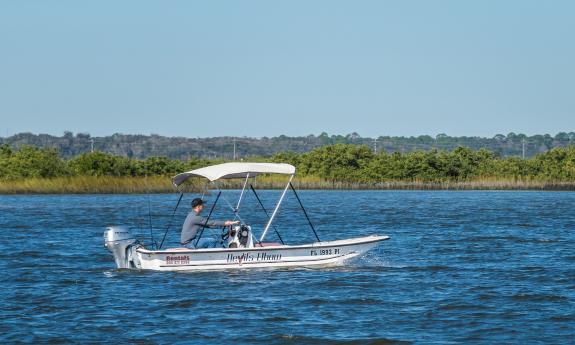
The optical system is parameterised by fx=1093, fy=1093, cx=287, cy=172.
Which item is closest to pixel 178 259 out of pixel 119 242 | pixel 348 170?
pixel 119 242

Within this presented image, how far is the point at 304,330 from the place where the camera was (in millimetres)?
19594

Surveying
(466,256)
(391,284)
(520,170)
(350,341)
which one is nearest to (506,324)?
(350,341)

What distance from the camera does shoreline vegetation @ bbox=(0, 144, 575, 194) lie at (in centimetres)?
9975

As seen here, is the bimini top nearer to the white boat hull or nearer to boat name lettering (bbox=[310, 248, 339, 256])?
the white boat hull

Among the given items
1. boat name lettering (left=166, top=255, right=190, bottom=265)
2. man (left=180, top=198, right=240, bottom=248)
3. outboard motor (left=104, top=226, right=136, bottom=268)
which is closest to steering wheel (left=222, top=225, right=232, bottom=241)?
man (left=180, top=198, right=240, bottom=248)

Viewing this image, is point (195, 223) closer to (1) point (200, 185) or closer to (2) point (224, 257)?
(2) point (224, 257)

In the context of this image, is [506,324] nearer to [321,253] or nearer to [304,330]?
[304,330]

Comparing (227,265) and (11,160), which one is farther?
→ (11,160)

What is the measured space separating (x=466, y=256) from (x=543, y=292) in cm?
899

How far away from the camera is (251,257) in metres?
26.6

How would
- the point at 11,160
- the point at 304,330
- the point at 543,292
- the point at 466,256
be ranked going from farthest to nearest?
the point at 11,160 → the point at 466,256 → the point at 543,292 → the point at 304,330

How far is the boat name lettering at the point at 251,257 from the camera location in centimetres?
2650

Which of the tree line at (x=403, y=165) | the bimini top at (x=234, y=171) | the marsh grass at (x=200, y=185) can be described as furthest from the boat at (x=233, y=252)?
the tree line at (x=403, y=165)

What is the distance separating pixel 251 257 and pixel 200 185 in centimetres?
6412
